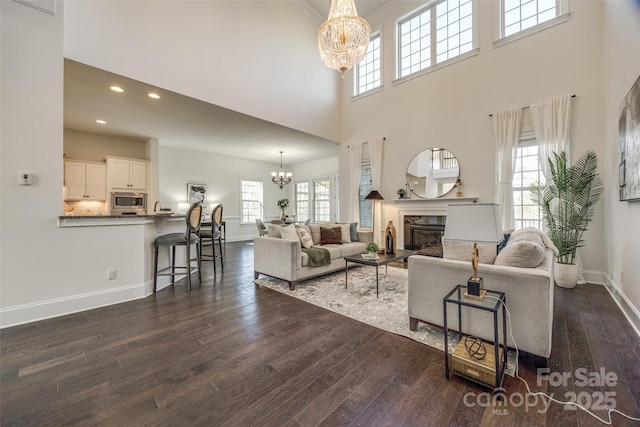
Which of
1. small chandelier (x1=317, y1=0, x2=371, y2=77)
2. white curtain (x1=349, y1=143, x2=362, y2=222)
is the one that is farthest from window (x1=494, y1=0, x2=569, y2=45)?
white curtain (x1=349, y1=143, x2=362, y2=222)

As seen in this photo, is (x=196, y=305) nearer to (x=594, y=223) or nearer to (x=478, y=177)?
(x=478, y=177)

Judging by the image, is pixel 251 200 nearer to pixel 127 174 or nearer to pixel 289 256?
pixel 127 174

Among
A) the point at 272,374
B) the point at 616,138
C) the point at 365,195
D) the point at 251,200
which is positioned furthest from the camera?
the point at 251,200

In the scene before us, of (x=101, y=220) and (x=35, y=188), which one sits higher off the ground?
(x=35, y=188)

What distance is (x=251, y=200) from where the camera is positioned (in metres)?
9.03

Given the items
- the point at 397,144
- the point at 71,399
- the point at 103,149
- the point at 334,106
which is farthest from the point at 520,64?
the point at 103,149

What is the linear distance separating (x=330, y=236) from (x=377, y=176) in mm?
2136

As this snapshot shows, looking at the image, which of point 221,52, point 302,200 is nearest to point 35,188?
point 221,52

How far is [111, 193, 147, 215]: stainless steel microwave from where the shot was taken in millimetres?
5715

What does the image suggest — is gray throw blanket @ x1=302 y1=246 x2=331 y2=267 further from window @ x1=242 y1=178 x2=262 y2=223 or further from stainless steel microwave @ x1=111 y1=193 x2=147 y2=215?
window @ x1=242 y1=178 x2=262 y2=223

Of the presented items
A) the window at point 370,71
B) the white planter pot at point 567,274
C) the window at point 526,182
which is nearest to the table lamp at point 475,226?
the white planter pot at point 567,274

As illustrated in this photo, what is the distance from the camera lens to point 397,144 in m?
5.55

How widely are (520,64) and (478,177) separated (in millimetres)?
1897

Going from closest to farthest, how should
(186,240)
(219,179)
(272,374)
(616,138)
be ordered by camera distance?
(272,374) < (616,138) < (186,240) < (219,179)
